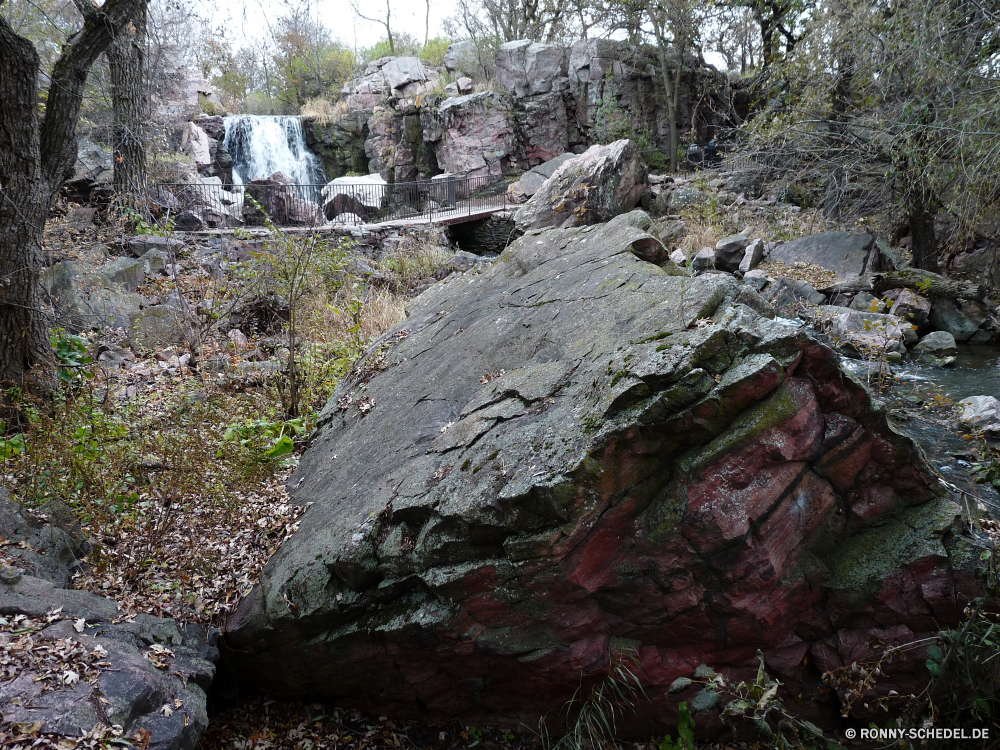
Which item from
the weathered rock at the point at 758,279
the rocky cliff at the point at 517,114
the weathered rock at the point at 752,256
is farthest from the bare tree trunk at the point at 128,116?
the rocky cliff at the point at 517,114

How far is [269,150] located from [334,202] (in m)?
6.46

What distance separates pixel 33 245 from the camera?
5.30 meters

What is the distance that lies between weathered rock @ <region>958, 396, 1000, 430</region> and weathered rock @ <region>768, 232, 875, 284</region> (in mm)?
4163

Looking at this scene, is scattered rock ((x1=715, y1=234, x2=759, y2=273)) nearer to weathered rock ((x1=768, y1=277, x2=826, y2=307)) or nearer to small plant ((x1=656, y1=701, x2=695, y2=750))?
weathered rock ((x1=768, y1=277, x2=826, y2=307))

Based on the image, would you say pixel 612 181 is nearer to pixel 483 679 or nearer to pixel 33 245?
pixel 33 245

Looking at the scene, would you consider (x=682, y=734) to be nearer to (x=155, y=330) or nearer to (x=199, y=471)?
(x=199, y=471)

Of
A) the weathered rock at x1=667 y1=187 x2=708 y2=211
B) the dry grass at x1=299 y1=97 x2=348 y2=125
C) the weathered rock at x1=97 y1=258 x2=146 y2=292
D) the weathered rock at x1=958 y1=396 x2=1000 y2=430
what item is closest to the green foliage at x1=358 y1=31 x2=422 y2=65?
the dry grass at x1=299 y1=97 x2=348 y2=125

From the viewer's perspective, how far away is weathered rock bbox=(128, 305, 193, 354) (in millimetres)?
7316

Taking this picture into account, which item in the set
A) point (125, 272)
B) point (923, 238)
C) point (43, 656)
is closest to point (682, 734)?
point (43, 656)

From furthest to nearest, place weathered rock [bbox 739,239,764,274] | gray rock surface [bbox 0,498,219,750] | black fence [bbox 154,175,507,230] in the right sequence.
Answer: black fence [bbox 154,175,507,230] → weathered rock [bbox 739,239,764,274] → gray rock surface [bbox 0,498,219,750]

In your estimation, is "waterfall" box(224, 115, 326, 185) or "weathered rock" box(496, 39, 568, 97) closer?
"waterfall" box(224, 115, 326, 185)

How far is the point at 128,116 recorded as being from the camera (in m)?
11.2

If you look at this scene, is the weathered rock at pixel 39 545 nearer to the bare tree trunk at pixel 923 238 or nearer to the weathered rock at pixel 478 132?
the bare tree trunk at pixel 923 238

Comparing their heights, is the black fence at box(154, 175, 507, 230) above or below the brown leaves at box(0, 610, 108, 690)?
above
